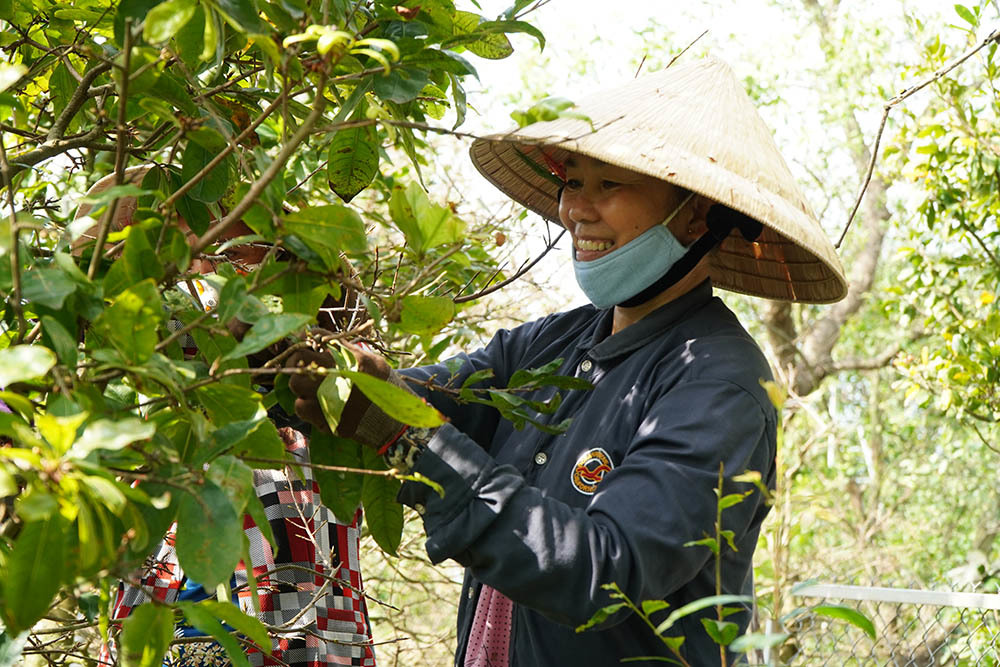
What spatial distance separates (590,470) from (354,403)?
18.0 inches

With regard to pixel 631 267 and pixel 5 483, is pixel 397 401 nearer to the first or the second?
pixel 5 483

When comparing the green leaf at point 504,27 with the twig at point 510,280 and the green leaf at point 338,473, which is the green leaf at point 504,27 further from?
the green leaf at point 338,473

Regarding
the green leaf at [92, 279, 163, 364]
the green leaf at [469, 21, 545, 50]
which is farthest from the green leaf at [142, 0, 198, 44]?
the green leaf at [469, 21, 545, 50]

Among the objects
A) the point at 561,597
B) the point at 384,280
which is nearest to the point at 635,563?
the point at 561,597

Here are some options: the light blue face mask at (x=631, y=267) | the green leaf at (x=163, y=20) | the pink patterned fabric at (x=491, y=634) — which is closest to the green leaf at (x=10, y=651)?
the green leaf at (x=163, y=20)

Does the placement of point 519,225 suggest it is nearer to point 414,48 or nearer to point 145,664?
point 414,48

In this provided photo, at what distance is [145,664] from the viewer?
1.04 metres

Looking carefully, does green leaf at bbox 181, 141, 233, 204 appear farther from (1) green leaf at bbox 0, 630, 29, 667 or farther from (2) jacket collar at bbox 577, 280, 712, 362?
(2) jacket collar at bbox 577, 280, 712, 362

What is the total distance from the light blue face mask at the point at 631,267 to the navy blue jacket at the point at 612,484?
0.22ft

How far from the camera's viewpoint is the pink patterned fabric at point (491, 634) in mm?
1893

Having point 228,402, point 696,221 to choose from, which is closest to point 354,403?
point 228,402

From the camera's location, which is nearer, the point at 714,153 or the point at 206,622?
the point at 206,622

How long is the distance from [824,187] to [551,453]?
862 centimetres

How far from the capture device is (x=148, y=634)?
1033 mm
